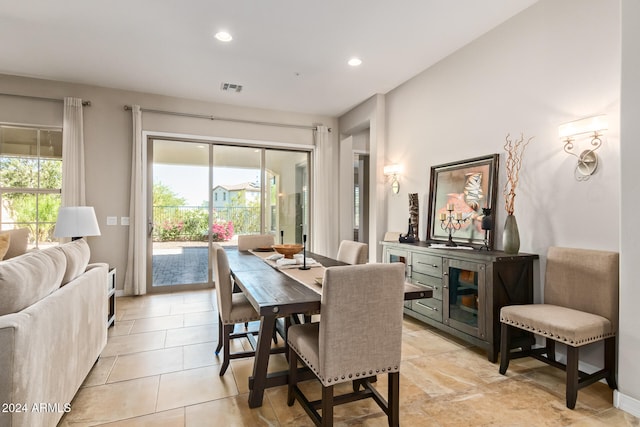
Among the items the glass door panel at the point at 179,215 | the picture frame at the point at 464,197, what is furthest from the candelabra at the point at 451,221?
the glass door panel at the point at 179,215

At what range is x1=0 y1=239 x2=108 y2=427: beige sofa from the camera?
1250 millimetres

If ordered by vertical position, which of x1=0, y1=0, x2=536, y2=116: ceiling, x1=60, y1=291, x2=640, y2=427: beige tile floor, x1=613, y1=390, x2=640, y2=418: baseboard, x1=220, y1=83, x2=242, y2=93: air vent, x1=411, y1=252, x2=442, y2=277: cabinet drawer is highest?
x1=0, y1=0, x2=536, y2=116: ceiling

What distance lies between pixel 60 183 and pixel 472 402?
5.29 meters

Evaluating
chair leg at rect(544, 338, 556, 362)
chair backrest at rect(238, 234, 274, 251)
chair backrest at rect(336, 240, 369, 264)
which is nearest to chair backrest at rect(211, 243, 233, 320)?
chair backrest at rect(336, 240, 369, 264)

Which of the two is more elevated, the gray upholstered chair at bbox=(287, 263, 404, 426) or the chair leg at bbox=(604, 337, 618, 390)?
the gray upholstered chair at bbox=(287, 263, 404, 426)

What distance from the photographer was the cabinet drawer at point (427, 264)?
3.19m

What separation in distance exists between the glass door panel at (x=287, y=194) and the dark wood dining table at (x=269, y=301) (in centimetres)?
327

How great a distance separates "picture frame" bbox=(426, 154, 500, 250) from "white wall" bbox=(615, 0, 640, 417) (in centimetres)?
109

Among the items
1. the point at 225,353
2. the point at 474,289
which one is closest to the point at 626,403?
the point at 474,289

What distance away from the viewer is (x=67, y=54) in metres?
3.65

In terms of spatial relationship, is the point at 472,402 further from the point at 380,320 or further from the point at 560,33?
the point at 560,33

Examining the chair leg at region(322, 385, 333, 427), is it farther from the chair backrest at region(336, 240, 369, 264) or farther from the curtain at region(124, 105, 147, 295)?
the curtain at region(124, 105, 147, 295)

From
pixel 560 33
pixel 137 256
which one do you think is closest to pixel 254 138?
pixel 137 256

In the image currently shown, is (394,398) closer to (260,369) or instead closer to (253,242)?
(260,369)
